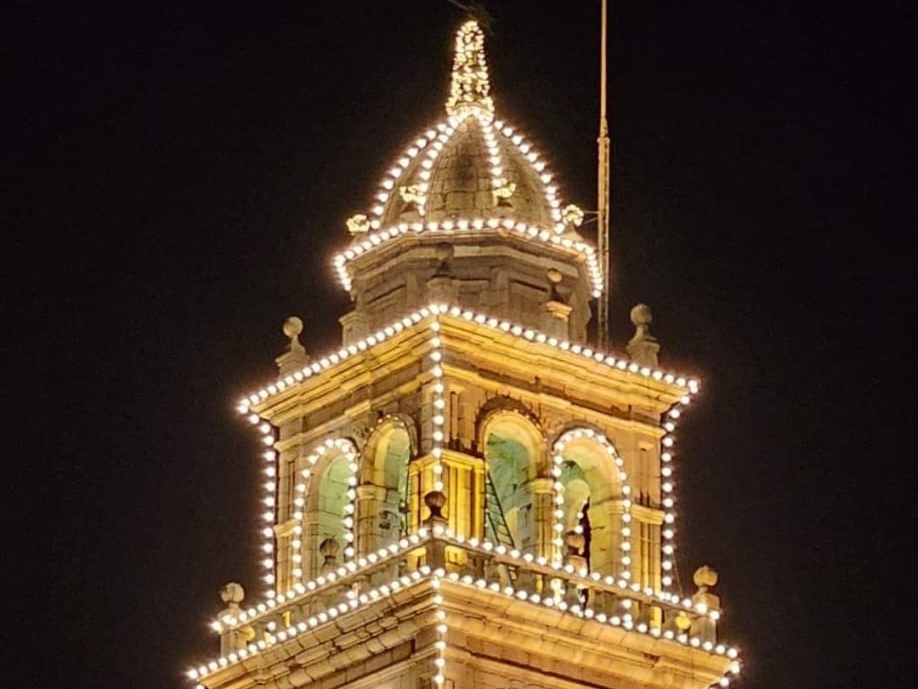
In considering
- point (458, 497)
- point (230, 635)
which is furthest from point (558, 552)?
point (230, 635)

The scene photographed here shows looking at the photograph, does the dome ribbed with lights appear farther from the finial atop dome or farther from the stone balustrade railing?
the stone balustrade railing

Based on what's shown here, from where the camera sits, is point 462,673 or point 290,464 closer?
point 462,673

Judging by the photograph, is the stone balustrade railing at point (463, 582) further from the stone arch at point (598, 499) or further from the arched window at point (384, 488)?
the arched window at point (384, 488)

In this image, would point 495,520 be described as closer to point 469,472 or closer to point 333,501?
point 469,472

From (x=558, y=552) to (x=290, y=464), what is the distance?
19.5 ft

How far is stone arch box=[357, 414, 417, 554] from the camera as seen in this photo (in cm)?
6544

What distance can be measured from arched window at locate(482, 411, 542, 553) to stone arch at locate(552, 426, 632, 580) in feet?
1.59

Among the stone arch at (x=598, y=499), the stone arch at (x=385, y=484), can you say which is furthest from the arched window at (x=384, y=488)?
the stone arch at (x=598, y=499)

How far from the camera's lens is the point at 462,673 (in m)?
62.0

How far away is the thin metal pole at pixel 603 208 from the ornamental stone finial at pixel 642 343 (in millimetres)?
721

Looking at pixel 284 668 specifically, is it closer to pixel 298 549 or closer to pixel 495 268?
pixel 298 549

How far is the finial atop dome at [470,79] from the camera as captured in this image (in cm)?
7006

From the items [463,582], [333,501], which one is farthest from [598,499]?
[463,582]

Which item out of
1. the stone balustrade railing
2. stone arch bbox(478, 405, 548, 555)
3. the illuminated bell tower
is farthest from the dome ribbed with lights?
the stone balustrade railing
